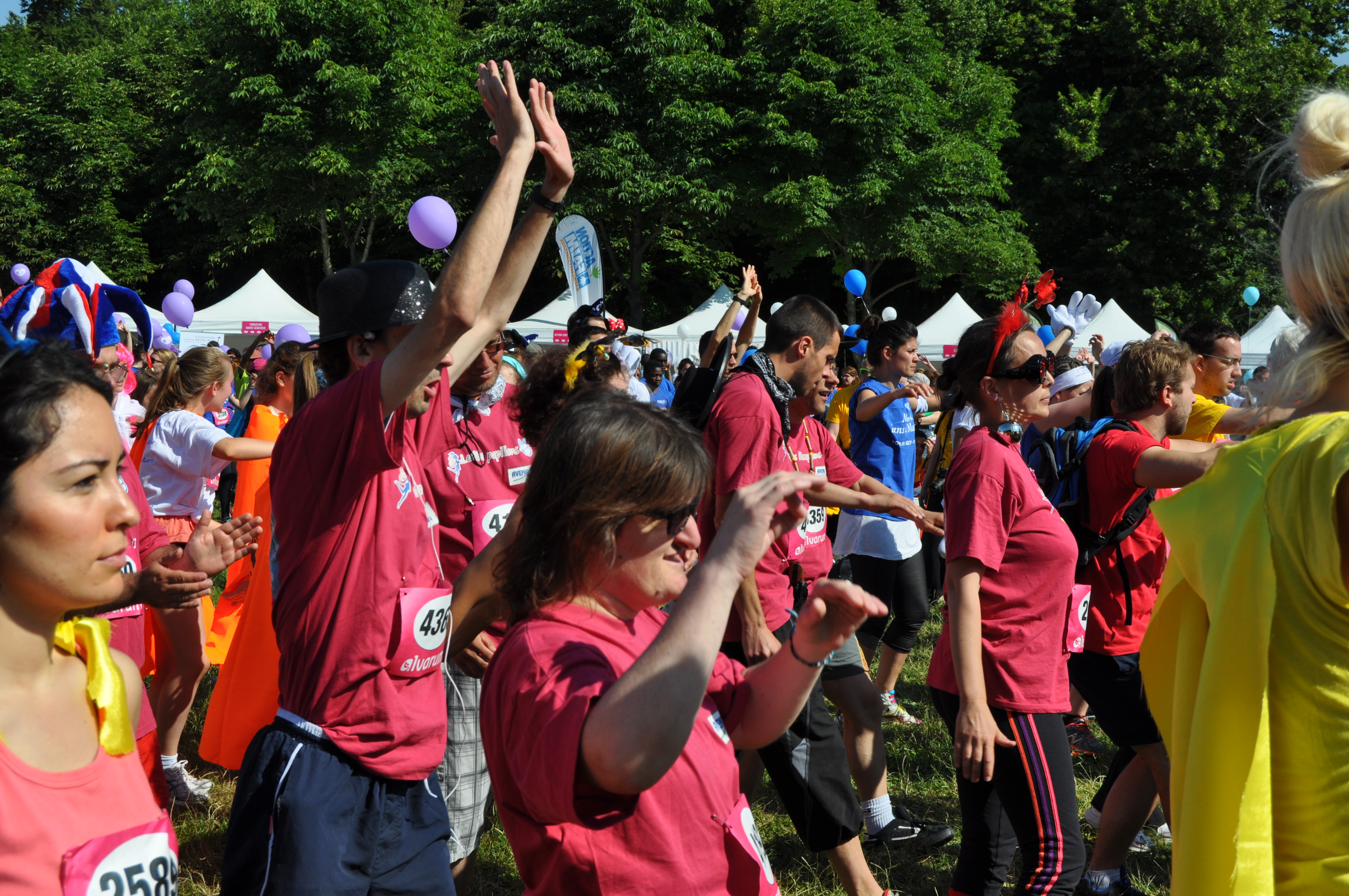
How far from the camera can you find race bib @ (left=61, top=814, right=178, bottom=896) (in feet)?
5.02

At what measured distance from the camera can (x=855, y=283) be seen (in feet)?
41.0

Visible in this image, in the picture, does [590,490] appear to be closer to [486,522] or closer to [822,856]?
[486,522]

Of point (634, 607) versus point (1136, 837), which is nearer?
point (634, 607)

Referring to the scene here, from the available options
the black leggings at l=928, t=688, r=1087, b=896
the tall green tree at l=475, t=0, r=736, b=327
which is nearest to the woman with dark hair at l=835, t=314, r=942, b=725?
the black leggings at l=928, t=688, r=1087, b=896

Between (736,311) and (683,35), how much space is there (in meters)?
23.6

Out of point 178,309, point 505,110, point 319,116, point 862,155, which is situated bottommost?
point 505,110

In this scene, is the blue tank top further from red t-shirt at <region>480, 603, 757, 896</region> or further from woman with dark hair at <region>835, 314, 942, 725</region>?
red t-shirt at <region>480, 603, 757, 896</region>

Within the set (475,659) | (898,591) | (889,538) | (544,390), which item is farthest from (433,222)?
(898,591)

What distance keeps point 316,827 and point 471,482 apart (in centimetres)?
163

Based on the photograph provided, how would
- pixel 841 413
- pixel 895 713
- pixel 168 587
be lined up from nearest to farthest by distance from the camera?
pixel 168 587
pixel 895 713
pixel 841 413

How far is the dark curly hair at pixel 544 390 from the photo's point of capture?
3906 mm

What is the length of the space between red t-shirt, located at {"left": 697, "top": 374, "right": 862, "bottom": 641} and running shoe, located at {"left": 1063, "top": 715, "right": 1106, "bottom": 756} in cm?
223

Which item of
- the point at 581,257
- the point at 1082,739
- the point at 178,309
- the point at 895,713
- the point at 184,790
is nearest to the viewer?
the point at 184,790

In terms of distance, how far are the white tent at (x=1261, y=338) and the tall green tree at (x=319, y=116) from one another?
18884 mm
